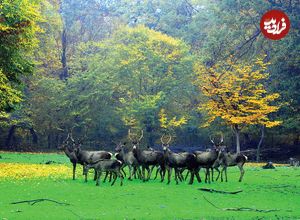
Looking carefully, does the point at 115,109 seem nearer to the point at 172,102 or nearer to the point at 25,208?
the point at 172,102

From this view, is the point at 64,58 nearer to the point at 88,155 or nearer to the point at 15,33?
the point at 15,33

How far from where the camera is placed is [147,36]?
5556 cm

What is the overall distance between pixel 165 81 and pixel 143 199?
3874 cm

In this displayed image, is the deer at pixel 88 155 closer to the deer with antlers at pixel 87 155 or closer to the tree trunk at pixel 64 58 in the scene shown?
the deer with antlers at pixel 87 155

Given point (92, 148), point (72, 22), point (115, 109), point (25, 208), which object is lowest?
point (25, 208)

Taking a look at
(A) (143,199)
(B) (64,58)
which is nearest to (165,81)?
(B) (64,58)

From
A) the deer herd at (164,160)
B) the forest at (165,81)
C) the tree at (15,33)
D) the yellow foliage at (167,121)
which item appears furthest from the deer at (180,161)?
the yellow foliage at (167,121)

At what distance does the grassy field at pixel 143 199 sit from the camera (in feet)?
44.8

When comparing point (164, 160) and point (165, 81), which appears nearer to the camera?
point (164, 160)

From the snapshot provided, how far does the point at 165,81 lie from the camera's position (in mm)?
54656

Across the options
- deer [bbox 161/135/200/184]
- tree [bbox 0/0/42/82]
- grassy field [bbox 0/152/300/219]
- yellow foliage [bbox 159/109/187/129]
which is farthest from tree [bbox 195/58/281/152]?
deer [bbox 161/135/200/184]

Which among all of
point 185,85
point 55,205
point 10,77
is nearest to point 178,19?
point 185,85

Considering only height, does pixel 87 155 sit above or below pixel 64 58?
below

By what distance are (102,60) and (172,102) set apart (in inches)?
386
